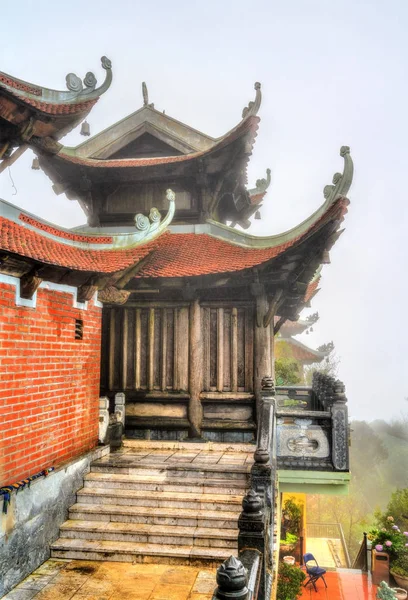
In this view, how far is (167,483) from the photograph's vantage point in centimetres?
693

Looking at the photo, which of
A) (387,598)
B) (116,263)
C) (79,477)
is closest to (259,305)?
(116,263)

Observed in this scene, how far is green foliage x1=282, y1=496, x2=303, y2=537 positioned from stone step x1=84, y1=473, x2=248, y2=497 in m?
13.8

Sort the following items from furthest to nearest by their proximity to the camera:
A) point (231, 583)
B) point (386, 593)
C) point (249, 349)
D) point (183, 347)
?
1. point (386, 593)
2. point (183, 347)
3. point (249, 349)
4. point (231, 583)

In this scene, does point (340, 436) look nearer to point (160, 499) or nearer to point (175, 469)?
point (175, 469)

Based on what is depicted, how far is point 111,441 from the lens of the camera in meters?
8.58

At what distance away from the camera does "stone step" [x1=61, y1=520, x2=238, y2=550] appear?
5957 mm

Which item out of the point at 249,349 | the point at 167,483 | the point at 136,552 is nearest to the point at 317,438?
the point at 249,349

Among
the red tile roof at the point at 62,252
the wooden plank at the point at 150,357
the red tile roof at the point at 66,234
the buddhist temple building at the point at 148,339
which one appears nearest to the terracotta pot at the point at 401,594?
the buddhist temple building at the point at 148,339

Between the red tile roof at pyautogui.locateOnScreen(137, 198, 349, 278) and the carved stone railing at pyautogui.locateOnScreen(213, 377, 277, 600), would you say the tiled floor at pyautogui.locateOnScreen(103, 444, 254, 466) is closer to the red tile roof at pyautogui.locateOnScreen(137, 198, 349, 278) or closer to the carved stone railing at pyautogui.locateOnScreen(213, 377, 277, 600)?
the carved stone railing at pyautogui.locateOnScreen(213, 377, 277, 600)

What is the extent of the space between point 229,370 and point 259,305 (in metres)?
1.41

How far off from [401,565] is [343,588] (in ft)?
6.04

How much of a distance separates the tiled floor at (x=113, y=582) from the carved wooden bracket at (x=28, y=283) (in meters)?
3.38

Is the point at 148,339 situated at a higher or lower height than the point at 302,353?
higher

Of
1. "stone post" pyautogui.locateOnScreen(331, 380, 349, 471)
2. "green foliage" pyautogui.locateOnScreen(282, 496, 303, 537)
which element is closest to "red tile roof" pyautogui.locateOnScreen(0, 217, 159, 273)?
"stone post" pyautogui.locateOnScreen(331, 380, 349, 471)
